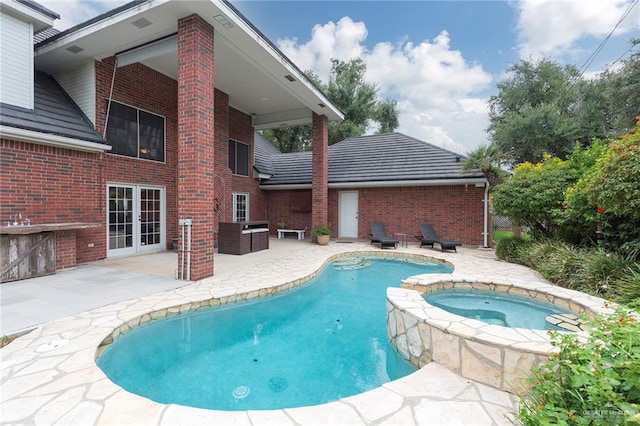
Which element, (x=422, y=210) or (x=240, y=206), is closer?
(x=422, y=210)

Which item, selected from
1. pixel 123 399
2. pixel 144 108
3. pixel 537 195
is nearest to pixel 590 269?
pixel 537 195

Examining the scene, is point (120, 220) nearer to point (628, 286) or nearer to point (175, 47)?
point (175, 47)

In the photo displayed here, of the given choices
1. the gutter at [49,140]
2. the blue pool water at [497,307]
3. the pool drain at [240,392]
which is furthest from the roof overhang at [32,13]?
the blue pool water at [497,307]

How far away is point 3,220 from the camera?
5.59 m

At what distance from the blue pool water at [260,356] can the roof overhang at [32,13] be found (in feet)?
24.8

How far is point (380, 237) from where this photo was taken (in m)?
11.0

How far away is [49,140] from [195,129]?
133 inches

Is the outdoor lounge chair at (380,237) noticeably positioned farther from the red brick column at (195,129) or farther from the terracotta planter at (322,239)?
the red brick column at (195,129)

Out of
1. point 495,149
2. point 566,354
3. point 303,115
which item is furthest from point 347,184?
point 566,354

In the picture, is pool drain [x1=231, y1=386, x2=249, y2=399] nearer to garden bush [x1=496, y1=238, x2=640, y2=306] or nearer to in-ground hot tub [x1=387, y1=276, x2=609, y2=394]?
in-ground hot tub [x1=387, y1=276, x2=609, y2=394]

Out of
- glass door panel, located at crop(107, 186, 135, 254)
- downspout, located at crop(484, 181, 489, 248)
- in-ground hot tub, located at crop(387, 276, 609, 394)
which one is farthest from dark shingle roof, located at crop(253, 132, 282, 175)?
in-ground hot tub, located at crop(387, 276, 609, 394)

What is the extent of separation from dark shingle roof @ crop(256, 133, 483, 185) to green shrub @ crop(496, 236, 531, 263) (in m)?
3.02

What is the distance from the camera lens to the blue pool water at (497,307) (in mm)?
4133

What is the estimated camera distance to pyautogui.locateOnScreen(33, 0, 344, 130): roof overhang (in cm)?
552
